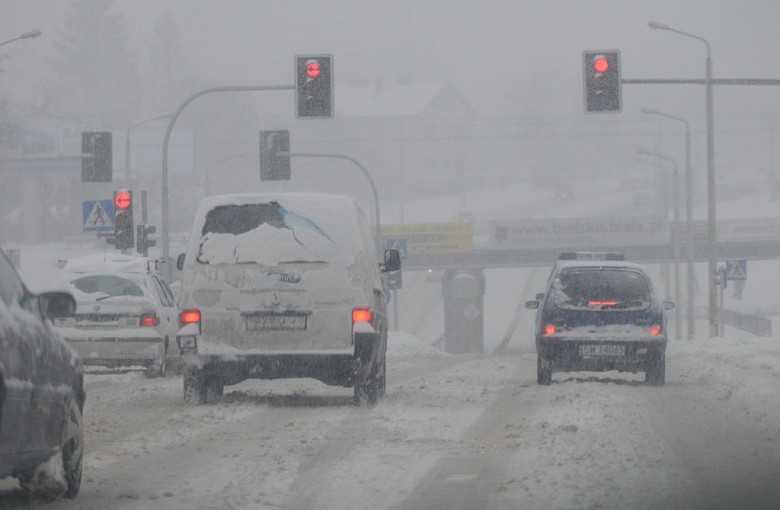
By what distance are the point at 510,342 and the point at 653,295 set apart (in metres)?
57.5

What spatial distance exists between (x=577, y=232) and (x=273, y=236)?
75755 mm

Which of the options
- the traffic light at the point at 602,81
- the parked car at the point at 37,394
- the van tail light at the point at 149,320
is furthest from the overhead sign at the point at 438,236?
the parked car at the point at 37,394

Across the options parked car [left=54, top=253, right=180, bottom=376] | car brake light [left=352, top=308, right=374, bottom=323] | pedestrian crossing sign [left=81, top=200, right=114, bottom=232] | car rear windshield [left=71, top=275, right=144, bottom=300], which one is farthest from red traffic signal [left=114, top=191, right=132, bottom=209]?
car brake light [left=352, top=308, right=374, bottom=323]

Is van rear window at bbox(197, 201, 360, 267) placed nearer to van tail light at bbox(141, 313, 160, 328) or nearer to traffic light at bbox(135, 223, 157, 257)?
van tail light at bbox(141, 313, 160, 328)

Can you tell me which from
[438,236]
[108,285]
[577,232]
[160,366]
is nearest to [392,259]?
[160,366]

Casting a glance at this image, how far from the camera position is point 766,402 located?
14664mm

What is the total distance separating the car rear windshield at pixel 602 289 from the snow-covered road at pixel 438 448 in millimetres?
1417

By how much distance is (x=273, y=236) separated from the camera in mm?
14719

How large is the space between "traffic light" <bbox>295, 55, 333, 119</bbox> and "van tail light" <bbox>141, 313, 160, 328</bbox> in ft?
26.9

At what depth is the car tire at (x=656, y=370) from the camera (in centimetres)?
1928

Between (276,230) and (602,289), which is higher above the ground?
(276,230)

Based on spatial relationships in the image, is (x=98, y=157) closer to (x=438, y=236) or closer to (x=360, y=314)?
(x=360, y=314)

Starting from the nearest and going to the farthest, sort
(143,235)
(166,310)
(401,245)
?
(166,310), (143,235), (401,245)

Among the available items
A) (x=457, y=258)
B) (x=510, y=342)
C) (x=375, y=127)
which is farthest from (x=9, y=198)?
(x=375, y=127)
